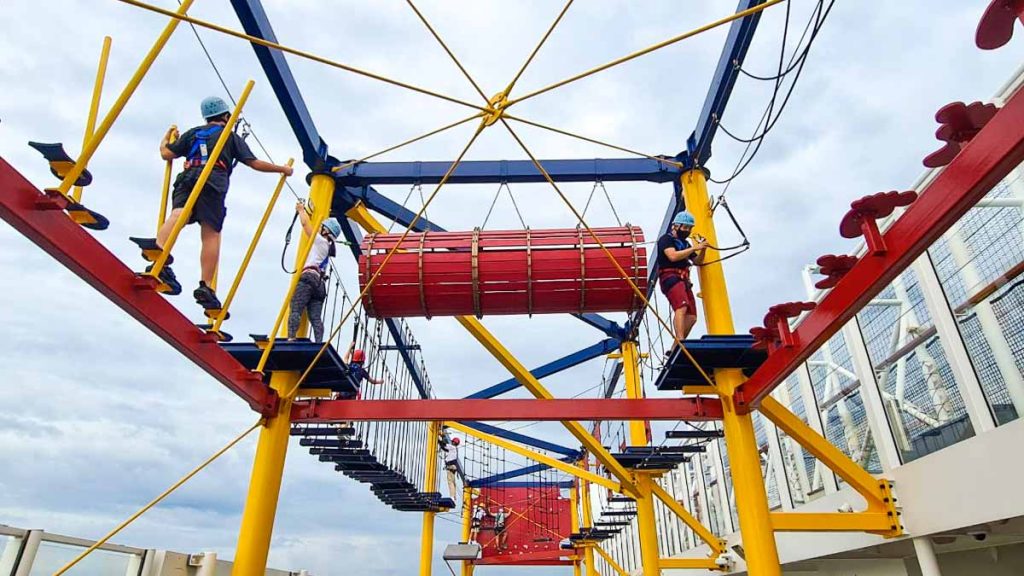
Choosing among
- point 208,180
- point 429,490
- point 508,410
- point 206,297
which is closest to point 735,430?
point 508,410

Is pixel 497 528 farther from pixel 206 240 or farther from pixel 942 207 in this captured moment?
pixel 942 207

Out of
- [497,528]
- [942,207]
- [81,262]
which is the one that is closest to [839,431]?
[942,207]

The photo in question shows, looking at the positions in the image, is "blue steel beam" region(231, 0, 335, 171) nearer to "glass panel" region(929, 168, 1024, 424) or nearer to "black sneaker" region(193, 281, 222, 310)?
"black sneaker" region(193, 281, 222, 310)

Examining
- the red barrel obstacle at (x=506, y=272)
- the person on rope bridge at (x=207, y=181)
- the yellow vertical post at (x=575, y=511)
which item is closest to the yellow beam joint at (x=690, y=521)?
the red barrel obstacle at (x=506, y=272)

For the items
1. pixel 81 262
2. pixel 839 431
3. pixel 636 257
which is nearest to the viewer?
pixel 81 262

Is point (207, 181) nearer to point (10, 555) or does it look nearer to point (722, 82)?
point (10, 555)

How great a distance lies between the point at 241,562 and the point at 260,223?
3411mm

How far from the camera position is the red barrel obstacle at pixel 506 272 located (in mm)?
7586

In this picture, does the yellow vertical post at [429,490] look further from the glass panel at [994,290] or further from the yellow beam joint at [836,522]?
the glass panel at [994,290]

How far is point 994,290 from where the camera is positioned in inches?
239

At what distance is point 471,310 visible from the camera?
7844 millimetres

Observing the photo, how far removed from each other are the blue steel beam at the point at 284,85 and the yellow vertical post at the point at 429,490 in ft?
38.9

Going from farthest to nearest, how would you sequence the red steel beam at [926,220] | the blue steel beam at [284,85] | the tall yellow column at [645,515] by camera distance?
the tall yellow column at [645,515]
the blue steel beam at [284,85]
the red steel beam at [926,220]

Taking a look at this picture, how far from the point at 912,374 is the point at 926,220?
4.41 m
